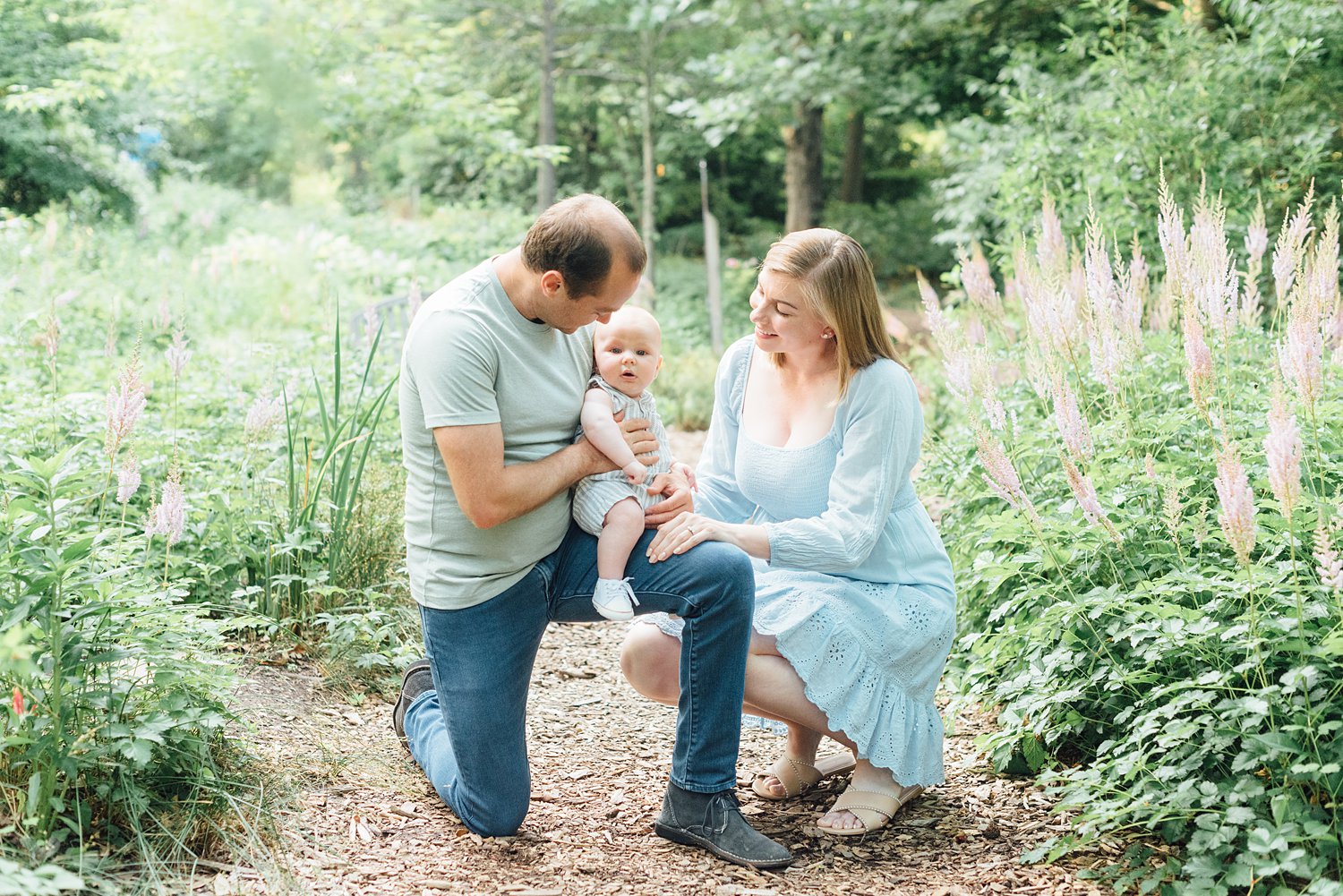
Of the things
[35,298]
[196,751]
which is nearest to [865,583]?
[196,751]

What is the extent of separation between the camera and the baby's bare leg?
274cm

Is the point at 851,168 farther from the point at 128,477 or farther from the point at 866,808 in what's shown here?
the point at 128,477

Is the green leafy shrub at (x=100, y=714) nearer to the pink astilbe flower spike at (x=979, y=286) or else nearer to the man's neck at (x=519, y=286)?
the man's neck at (x=519, y=286)

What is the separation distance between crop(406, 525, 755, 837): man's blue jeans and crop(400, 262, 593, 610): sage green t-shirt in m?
0.07

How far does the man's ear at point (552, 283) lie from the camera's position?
2596mm

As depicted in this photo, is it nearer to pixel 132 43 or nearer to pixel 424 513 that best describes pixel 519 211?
pixel 132 43

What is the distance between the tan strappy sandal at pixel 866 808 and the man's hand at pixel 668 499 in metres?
0.82

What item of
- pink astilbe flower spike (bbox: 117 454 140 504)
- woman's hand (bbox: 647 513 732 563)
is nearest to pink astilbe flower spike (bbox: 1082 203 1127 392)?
woman's hand (bbox: 647 513 732 563)

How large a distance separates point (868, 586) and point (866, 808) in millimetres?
549

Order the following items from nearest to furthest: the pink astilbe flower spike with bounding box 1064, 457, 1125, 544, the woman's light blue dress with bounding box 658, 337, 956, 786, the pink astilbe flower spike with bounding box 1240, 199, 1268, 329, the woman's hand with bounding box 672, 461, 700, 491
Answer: the pink astilbe flower spike with bounding box 1064, 457, 1125, 544 → the woman's light blue dress with bounding box 658, 337, 956, 786 → the woman's hand with bounding box 672, 461, 700, 491 → the pink astilbe flower spike with bounding box 1240, 199, 1268, 329

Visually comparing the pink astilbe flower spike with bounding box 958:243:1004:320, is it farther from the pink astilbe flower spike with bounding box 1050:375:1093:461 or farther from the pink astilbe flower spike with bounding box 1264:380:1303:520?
the pink astilbe flower spike with bounding box 1264:380:1303:520

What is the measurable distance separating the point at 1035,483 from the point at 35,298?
6.94m

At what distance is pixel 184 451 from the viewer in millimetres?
4355

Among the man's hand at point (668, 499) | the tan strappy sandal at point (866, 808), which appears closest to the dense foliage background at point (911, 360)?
the tan strappy sandal at point (866, 808)
